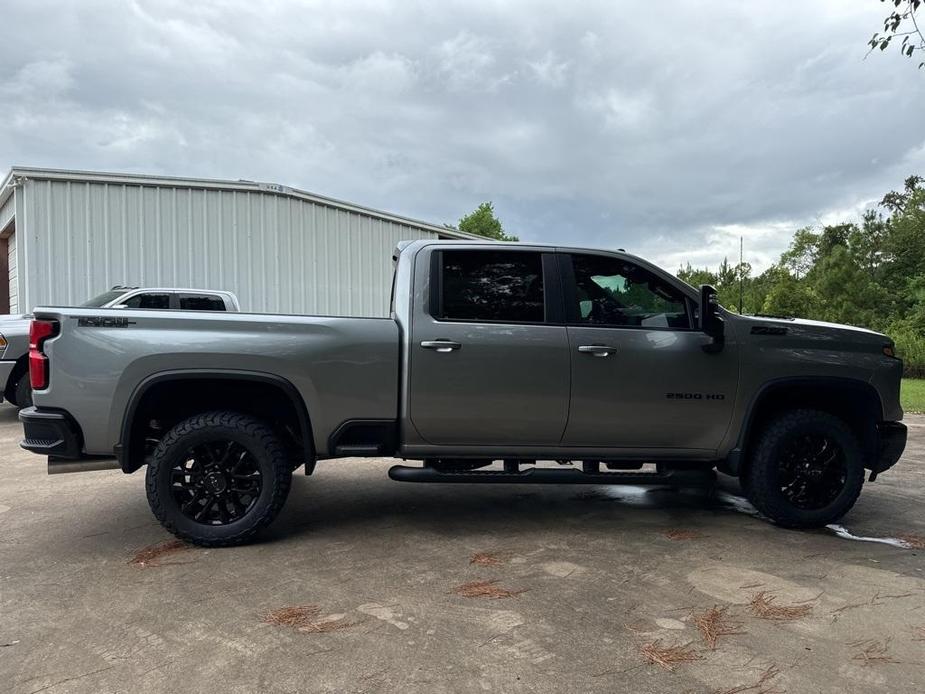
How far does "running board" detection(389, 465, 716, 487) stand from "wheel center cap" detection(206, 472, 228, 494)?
1.04 meters

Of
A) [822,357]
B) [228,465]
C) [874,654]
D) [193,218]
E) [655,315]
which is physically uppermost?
[193,218]

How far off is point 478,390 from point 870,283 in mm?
33892

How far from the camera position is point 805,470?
4.35m

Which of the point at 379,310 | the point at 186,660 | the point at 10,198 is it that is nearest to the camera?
the point at 186,660

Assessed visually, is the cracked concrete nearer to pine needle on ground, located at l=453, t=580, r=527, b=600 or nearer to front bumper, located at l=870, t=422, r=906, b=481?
Result: pine needle on ground, located at l=453, t=580, r=527, b=600

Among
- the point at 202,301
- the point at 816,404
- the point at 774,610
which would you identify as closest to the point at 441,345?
the point at 774,610

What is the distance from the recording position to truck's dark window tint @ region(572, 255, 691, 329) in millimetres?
4242

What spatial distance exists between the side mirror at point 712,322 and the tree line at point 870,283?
13.2 meters

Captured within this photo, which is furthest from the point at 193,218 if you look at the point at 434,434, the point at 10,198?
the point at 434,434

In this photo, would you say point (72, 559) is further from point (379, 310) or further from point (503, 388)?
point (379, 310)

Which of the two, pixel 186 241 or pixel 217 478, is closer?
pixel 217 478

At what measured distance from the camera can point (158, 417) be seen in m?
4.09

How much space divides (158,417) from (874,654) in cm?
407

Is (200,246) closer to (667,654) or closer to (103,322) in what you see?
(103,322)
